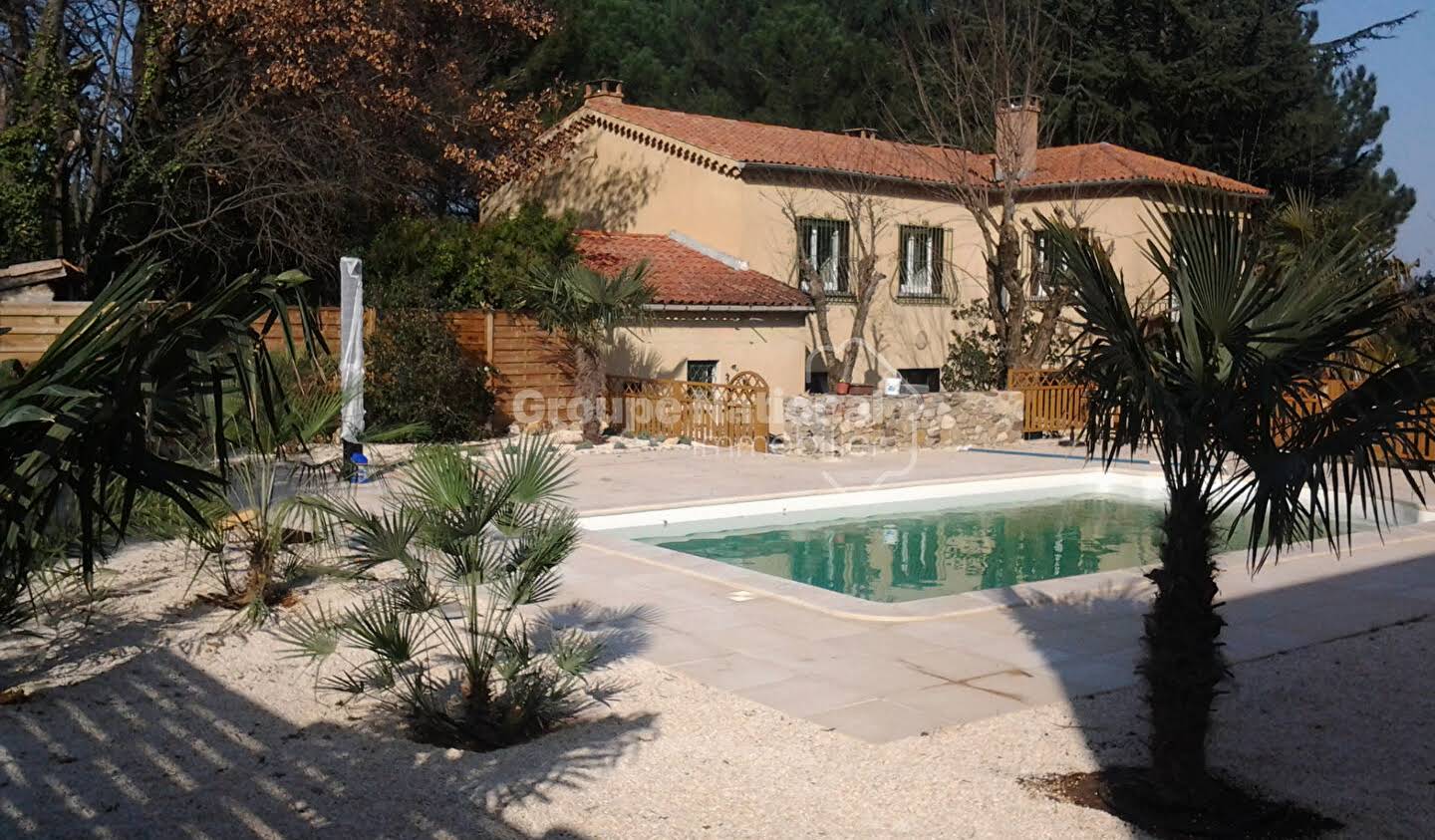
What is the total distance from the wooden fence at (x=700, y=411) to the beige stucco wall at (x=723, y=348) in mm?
1722

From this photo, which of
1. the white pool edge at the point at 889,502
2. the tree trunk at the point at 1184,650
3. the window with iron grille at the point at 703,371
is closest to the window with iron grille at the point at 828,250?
the window with iron grille at the point at 703,371

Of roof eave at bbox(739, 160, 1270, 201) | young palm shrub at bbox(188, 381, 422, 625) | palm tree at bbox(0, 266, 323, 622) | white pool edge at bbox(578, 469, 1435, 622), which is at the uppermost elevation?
roof eave at bbox(739, 160, 1270, 201)

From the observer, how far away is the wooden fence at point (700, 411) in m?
21.2

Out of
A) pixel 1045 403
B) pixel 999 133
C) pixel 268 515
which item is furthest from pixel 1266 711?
pixel 999 133

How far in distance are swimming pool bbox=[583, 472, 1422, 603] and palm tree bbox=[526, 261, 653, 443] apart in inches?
231

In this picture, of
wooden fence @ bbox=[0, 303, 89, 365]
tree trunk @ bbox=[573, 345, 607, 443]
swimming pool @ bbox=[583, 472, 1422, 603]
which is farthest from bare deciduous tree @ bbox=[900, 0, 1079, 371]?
wooden fence @ bbox=[0, 303, 89, 365]

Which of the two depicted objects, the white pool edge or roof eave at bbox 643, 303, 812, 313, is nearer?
the white pool edge

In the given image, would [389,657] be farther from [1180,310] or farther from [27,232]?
[27,232]

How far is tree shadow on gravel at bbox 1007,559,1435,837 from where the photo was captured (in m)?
5.77

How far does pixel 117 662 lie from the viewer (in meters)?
7.78

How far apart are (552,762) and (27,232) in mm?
17467

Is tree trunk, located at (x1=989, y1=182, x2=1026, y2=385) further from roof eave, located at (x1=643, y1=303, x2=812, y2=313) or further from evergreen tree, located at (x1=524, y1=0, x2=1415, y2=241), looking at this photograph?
evergreen tree, located at (x1=524, y1=0, x2=1415, y2=241)

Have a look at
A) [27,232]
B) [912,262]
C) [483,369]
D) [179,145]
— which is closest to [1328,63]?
[912,262]

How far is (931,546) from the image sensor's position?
15.1m
